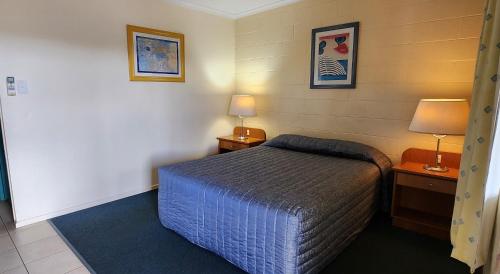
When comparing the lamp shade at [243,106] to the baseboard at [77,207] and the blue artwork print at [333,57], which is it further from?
the baseboard at [77,207]

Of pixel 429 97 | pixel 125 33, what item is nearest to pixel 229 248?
pixel 429 97

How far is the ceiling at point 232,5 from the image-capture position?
11.3 ft

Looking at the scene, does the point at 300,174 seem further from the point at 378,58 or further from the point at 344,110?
the point at 378,58

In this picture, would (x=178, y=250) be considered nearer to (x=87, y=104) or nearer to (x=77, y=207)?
(x=77, y=207)

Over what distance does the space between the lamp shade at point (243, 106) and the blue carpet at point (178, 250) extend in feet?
5.50

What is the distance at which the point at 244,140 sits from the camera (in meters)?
3.80

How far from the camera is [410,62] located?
2682 millimetres

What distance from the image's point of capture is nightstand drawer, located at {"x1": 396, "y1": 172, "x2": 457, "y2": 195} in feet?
7.13

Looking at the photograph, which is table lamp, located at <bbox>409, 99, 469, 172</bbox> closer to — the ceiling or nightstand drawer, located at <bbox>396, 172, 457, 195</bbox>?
nightstand drawer, located at <bbox>396, 172, 457, 195</bbox>

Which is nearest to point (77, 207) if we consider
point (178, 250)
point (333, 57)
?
point (178, 250)

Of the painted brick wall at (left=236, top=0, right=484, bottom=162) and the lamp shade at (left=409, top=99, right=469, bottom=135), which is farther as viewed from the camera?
the painted brick wall at (left=236, top=0, right=484, bottom=162)

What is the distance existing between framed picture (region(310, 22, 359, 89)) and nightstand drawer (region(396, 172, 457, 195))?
1.11 m

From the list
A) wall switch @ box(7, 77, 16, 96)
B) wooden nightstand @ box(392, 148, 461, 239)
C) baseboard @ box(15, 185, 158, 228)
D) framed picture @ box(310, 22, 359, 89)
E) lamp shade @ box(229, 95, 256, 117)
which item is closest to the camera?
wooden nightstand @ box(392, 148, 461, 239)

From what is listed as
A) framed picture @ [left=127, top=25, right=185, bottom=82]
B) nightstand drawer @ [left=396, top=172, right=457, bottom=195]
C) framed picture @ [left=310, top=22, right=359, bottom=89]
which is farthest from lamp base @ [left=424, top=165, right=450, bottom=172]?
framed picture @ [left=127, top=25, right=185, bottom=82]
